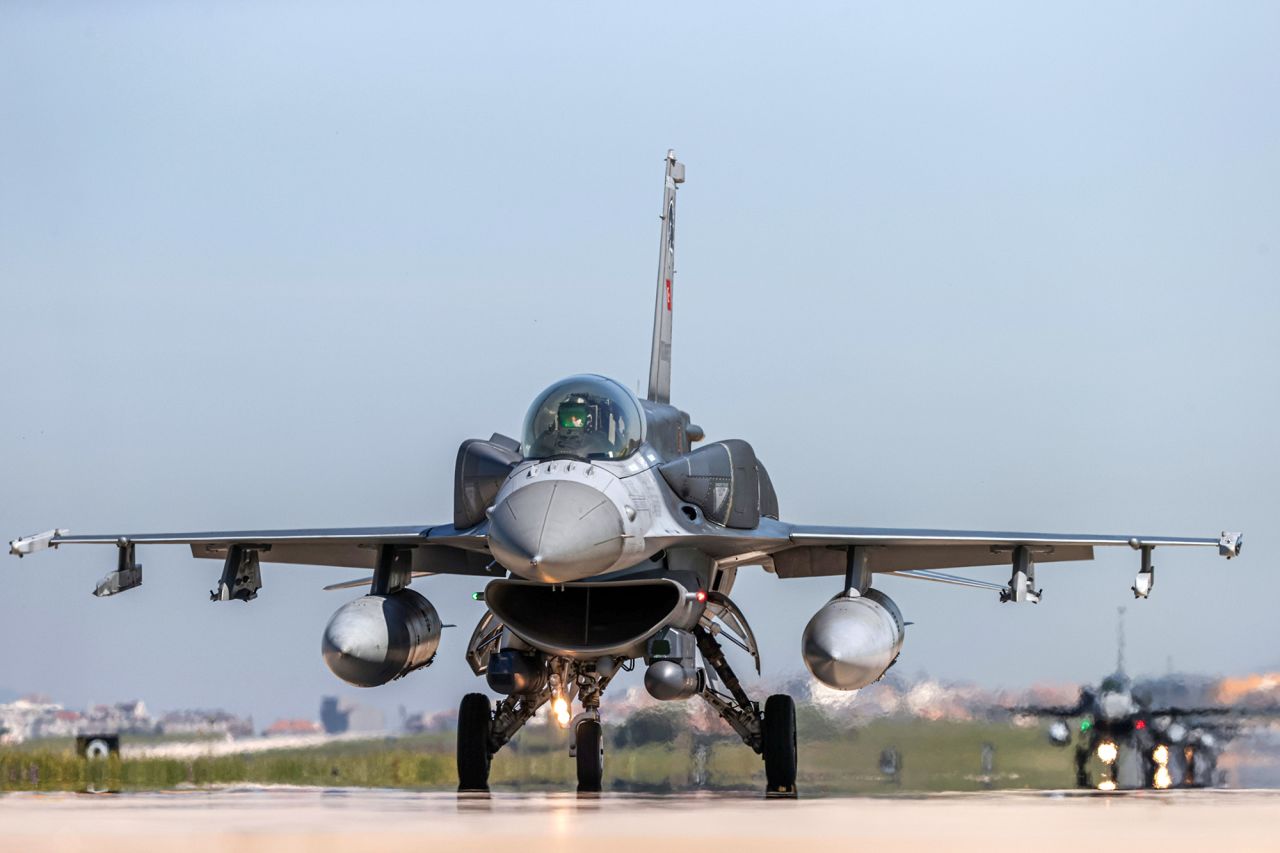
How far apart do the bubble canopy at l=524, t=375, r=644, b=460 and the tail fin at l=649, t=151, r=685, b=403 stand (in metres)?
3.70

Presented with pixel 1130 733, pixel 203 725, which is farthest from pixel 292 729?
pixel 1130 733

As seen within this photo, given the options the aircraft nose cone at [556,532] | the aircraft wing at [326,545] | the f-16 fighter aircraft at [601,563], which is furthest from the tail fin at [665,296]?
the aircraft nose cone at [556,532]

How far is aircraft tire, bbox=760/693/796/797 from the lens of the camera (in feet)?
55.8

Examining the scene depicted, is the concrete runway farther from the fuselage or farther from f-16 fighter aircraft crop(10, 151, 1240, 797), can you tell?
the fuselage

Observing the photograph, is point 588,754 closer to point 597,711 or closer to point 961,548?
point 597,711

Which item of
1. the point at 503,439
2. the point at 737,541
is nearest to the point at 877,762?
the point at 737,541

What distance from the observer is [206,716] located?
1820 centimetres

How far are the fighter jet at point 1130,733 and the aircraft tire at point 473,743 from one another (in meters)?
5.89

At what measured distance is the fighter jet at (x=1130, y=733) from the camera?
65.8 ft

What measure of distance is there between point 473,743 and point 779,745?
9.32 feet

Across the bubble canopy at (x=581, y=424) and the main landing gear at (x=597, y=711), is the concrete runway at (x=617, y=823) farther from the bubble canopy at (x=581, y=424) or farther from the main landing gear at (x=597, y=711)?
the bubble canopy at (x=581, y=424)

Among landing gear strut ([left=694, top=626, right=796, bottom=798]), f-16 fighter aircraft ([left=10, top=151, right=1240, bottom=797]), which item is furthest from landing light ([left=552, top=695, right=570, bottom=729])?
landing gear strut ([left=694, top=626, right=796, bottom=798])

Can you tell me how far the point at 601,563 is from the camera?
1405 centimetres

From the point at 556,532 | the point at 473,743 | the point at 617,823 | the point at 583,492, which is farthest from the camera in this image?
the point at 473,743
